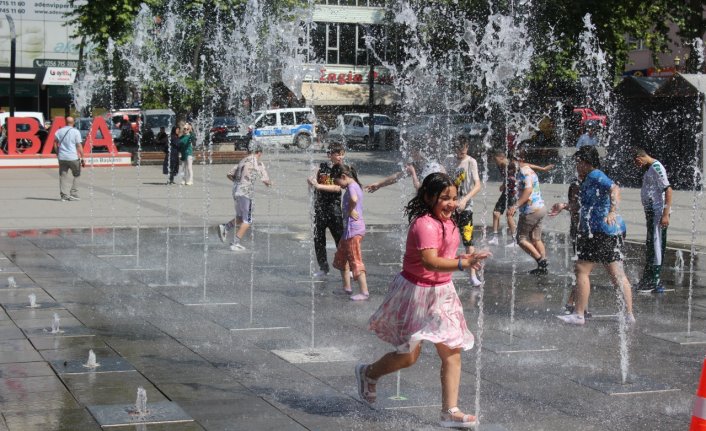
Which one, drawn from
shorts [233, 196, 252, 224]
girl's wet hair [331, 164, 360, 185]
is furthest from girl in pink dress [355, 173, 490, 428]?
shorts [233, 196, 252, 224]

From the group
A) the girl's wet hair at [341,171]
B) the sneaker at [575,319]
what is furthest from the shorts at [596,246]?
the girl's wet hair at [341,171]

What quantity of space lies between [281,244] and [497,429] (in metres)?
9.22

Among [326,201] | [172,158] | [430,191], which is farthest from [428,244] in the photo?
[172,158]

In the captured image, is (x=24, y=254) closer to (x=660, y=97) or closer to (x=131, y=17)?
(x=660, y=97)

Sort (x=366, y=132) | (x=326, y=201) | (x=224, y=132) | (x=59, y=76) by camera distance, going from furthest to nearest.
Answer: (x=59, y=76)
(x=366, y=132)
(x=224, y=132)
(x=326, y=201)

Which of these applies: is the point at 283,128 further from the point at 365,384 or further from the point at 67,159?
the point at 365,384

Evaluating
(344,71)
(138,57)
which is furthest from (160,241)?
(344,71)

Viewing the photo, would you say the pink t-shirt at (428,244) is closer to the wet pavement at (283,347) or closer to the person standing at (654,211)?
the wet pavement at (283,347)

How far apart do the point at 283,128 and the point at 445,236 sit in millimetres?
40103

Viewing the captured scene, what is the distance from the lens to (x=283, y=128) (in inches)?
1801

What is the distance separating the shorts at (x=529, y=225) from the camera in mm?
12109

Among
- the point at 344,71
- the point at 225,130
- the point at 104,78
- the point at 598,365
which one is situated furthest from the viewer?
the point at 344,71

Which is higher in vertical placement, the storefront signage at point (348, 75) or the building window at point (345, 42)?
the building window at point (345, 42)

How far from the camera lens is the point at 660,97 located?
25.6 meters
